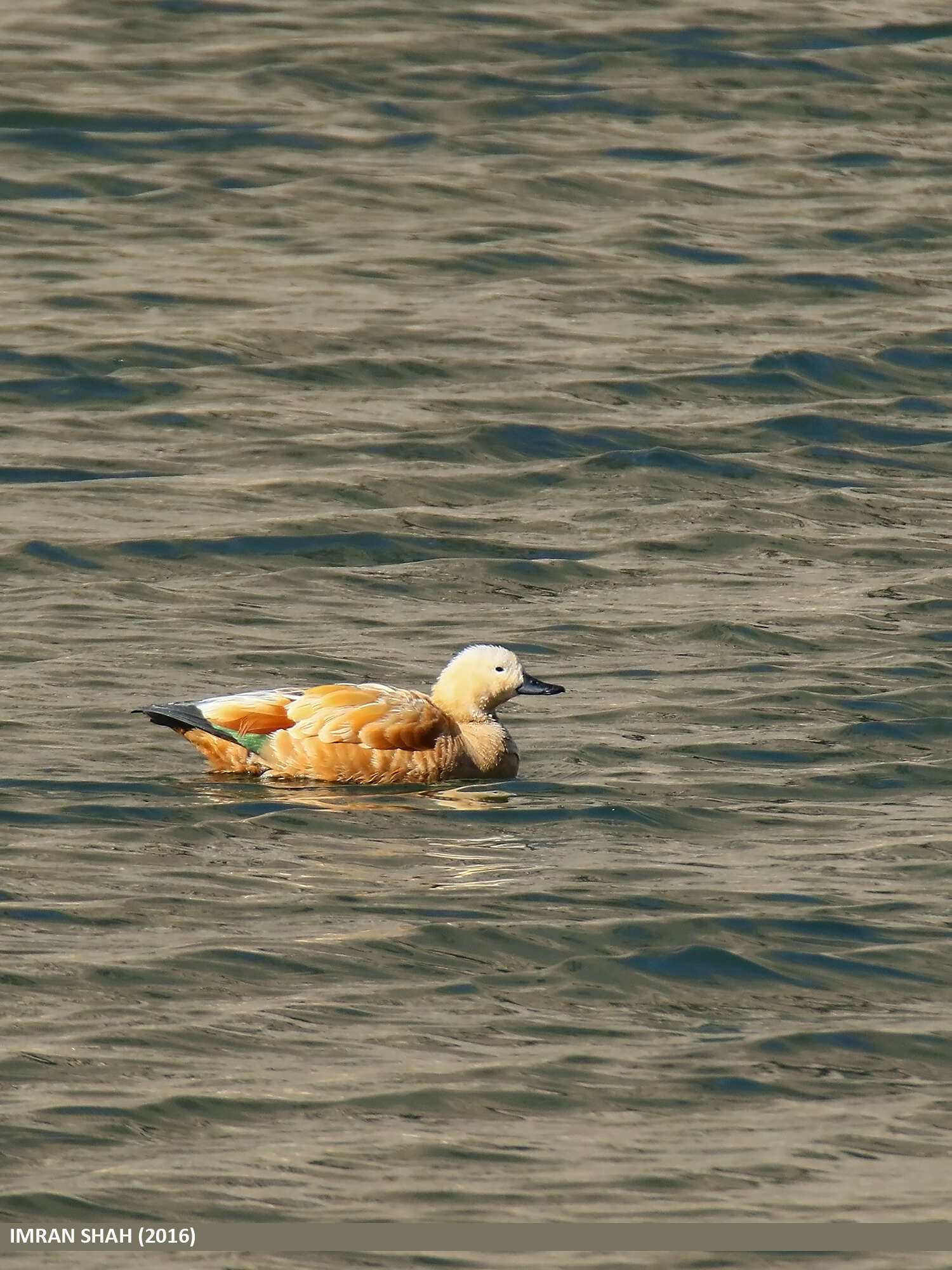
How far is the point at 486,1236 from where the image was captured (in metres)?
5.81

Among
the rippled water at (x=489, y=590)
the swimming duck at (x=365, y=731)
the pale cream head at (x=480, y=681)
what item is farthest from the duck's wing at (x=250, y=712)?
the pale cream head at (x=480, y=681)

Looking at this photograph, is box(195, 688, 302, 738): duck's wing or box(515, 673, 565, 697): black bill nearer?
box(195, 688, 302, 738): duck's wing

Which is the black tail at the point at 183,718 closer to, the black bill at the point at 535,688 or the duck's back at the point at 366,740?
the duck's back at the point at 366,740

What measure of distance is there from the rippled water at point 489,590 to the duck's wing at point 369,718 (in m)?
0.28

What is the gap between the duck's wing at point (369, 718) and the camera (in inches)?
399

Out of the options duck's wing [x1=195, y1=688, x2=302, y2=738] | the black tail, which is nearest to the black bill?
duck's wing [x1=195, y1=688, x2=302, y2=738]

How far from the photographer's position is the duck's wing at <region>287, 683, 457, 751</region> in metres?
10.1

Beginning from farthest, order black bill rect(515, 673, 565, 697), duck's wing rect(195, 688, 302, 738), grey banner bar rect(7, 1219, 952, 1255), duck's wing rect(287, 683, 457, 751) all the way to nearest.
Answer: black bill rect(515, 673, 565, 697) < duck's wing rect(287, 683, 457, 751) < duck's wing rect(195, 688, 302, 738) < grey banner bar rect(7, 1219, 952, 1255)

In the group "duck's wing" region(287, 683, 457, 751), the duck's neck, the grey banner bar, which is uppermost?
the grey banner bar

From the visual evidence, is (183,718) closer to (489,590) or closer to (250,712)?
(250,712)

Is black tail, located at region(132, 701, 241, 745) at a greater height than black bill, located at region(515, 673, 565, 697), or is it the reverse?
black tail, located at region(132, 701, 241, 745)

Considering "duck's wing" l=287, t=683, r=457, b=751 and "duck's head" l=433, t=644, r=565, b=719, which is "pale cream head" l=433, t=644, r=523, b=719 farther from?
"duck's wing" l=287, t=683, r=457, b=751

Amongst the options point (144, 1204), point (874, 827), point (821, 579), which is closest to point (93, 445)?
point (821, 579)

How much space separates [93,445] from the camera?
605 inches
